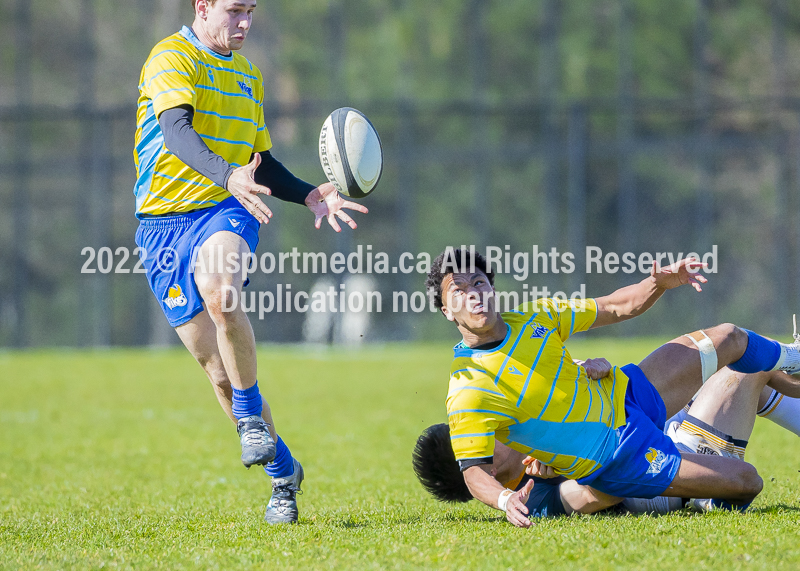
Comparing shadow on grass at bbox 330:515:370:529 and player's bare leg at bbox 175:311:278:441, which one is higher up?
player's bare leg at bbox 175:311:278:441

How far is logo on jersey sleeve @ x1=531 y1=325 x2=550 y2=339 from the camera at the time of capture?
402 centimetres

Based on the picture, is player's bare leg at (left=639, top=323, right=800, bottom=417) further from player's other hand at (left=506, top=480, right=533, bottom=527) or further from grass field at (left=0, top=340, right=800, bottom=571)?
player's other hand at (left=506, top=480, right=533, bottom=527)

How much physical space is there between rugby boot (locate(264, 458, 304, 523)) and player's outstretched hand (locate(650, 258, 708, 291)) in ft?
6.34

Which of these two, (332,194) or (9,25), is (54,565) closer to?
(332,194)

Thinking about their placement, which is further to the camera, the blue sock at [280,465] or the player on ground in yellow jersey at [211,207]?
the blue sock at [280,465]

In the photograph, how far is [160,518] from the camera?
4.54 metres

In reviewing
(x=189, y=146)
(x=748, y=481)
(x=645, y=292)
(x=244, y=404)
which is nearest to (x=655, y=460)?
(x=748, y=481)

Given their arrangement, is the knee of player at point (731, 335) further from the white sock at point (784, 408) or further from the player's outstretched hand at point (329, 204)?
the player's outstretched hand at point (329, 204)

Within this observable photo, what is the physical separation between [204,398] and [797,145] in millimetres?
14161

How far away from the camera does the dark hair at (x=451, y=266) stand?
406 cm

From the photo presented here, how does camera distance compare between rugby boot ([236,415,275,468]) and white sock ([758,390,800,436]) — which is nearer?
rugby boot ([236,415,275,468])

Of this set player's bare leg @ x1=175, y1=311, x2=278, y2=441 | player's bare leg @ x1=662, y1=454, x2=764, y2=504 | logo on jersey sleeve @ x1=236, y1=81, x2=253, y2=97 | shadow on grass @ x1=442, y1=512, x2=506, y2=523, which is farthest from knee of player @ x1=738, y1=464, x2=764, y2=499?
logo on jersey sleeve @ x1=236, y1=81, x2=253, y2=97

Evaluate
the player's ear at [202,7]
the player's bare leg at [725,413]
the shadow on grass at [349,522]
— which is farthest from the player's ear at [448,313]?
the player's ear at [202,7]

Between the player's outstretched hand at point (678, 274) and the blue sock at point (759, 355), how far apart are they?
378 millimetres
